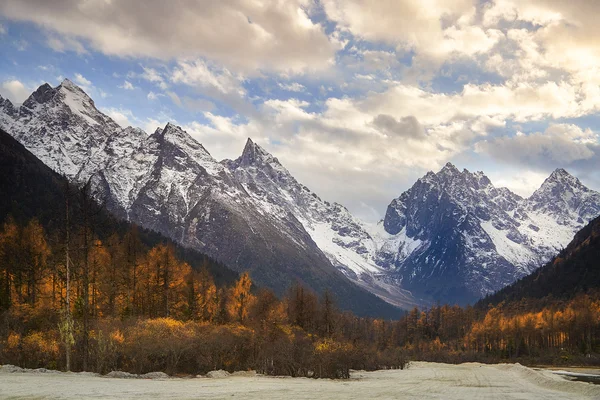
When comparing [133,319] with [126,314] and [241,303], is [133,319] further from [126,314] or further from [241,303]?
[241,303]

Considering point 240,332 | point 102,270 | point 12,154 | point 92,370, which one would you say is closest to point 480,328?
point 240,332

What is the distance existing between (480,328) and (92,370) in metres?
157

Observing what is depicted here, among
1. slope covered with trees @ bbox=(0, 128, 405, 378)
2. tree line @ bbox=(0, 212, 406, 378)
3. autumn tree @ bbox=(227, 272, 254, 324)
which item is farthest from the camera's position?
autumn tree @ bbox=(227, 272, 254, 324)

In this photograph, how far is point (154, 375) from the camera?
50.6 m

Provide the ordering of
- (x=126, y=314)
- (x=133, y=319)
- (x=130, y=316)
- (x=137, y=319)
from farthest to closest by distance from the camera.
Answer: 1. (x=126, y=314)
2. (x=130, y=316)
3. (x=137, y=319)
4. (x=133, y=319)

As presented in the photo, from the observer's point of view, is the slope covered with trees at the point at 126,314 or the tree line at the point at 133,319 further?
the tree line at the point at 133,319

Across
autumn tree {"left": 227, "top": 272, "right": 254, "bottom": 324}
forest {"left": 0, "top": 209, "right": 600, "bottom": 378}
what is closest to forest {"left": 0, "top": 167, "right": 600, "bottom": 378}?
forest {"left": 0, "top": 209, "right": 600, "bottom": 378}

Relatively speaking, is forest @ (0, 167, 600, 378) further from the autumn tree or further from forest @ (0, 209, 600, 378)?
the autumn tree

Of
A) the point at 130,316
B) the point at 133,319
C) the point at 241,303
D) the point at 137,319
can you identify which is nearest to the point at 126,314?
the point at 130,316

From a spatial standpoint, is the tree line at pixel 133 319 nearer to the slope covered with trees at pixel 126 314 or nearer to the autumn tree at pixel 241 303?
the slope covered with trees at pixel 126 314

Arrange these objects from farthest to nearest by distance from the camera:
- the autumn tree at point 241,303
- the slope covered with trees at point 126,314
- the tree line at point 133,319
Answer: the autumn tree at point 241,303
the tree line at point 133,319
the slope covered with trees at point 126,314

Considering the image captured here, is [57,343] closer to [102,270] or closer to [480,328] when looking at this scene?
[102,270]

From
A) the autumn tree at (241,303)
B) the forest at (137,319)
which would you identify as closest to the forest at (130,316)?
the forest at (137,319)

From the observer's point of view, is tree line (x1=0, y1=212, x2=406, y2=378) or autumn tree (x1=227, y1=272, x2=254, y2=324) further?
autumn tree (x1=227, y1=272, x2=254, y2=324)
